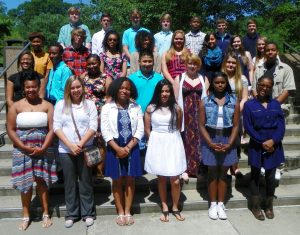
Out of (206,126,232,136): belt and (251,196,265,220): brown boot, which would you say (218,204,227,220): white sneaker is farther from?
(206,126,232,136): belt

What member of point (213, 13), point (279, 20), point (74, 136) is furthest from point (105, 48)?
point (213, 13)

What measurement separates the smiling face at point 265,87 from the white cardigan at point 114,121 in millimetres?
1595

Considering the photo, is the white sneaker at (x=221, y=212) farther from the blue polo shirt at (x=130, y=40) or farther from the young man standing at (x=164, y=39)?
the blue polo shirt at (x=130, y=40)

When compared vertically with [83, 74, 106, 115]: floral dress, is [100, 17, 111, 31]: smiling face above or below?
above

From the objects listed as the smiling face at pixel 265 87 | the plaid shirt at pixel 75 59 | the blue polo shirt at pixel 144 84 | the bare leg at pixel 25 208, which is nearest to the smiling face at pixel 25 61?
the plaid shirt at pixel 75 59

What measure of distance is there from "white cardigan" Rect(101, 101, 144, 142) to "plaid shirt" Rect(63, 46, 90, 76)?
1.33 meters

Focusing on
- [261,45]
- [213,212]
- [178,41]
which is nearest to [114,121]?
[213,212]

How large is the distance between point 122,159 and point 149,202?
942mm

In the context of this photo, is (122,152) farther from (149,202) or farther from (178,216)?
(178,216)

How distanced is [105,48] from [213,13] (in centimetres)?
741

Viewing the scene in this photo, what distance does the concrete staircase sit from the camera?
5.03 m

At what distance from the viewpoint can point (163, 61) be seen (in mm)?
5793

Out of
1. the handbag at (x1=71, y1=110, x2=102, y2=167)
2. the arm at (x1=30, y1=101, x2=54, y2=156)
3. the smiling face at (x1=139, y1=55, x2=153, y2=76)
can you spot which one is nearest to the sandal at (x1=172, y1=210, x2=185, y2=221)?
the handbag at (x1=71, y1=110, x2=102, y2=167)

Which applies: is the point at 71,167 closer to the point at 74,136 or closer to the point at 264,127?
the point at 74,136
